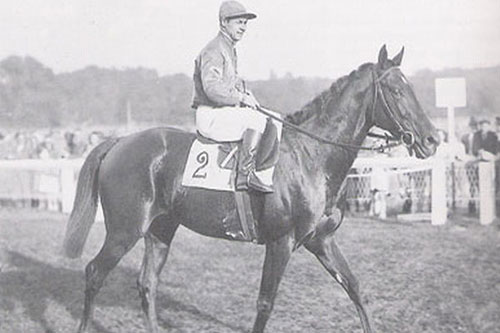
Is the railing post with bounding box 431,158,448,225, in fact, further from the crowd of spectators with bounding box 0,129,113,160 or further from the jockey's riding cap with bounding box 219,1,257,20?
the crowd of spectators with bounding box 0,129,113,160

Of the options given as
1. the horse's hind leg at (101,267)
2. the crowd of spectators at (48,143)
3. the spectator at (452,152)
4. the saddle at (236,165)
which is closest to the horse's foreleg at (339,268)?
the saddle at (236,165)

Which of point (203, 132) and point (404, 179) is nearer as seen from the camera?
point (203, 132)

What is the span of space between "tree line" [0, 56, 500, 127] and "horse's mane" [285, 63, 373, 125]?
2.93ft

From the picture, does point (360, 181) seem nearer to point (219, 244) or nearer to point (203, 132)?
point (219, 244)

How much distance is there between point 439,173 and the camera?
7453mm

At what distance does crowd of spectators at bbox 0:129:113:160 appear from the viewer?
7.88 meters

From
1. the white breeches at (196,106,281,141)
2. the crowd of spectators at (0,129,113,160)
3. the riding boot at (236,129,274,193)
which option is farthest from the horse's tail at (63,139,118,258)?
the crowd of spectators at (0,129,113,160)

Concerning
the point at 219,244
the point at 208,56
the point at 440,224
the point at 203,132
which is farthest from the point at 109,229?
the point at 440,224

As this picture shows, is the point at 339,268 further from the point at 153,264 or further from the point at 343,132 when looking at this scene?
the point at 153,264

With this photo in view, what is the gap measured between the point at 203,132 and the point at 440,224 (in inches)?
149

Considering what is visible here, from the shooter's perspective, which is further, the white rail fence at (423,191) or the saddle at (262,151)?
the white rail fence at (423,191)

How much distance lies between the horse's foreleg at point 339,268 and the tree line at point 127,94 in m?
1.34

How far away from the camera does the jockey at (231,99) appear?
13.0 ft

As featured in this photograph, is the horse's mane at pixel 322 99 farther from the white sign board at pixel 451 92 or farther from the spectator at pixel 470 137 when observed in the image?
the spectator at pixel 470 137
